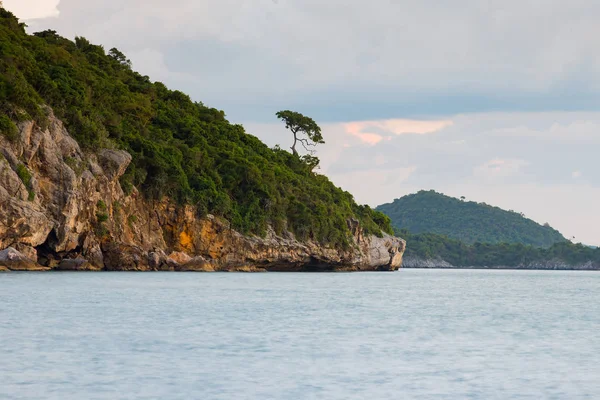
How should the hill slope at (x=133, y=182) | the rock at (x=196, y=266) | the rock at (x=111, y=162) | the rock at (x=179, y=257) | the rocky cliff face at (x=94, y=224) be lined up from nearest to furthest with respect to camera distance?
the rocky cliff face at (x=94, y=224)
the hill slope at (x=133, y=182)
the rock at (x=111, y=162)
the rock at (x=179, y=257)
the rock at (x=196, y=266)

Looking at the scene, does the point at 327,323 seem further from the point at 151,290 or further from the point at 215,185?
the point at 215,185

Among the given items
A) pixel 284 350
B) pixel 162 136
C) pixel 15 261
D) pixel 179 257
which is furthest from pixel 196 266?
pixel 284 350

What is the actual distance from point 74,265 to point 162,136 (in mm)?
18906

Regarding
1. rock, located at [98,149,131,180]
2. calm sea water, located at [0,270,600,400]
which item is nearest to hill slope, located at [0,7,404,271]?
rock, located at [98,149,131,180]

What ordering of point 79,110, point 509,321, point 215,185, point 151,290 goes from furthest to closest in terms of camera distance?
point 215,185 → point 79,110 → point 151,290 → point 509,321

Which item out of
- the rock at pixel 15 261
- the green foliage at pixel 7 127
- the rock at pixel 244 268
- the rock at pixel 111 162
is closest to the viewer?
the rock at pixel 15 261

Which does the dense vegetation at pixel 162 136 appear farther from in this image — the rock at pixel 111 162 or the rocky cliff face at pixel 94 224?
the rocky cliff face at pixel 94 224

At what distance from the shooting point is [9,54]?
176 feet

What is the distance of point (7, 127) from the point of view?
47.4 m

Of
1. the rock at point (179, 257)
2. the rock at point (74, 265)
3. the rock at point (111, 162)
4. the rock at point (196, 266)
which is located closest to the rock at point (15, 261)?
the rock at point (74, 265)

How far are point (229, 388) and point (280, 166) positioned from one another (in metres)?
76.9

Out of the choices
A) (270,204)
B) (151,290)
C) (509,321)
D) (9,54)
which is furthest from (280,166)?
(509,321)

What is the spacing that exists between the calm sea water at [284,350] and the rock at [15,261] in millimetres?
14250

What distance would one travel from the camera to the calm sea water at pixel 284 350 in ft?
44.4
